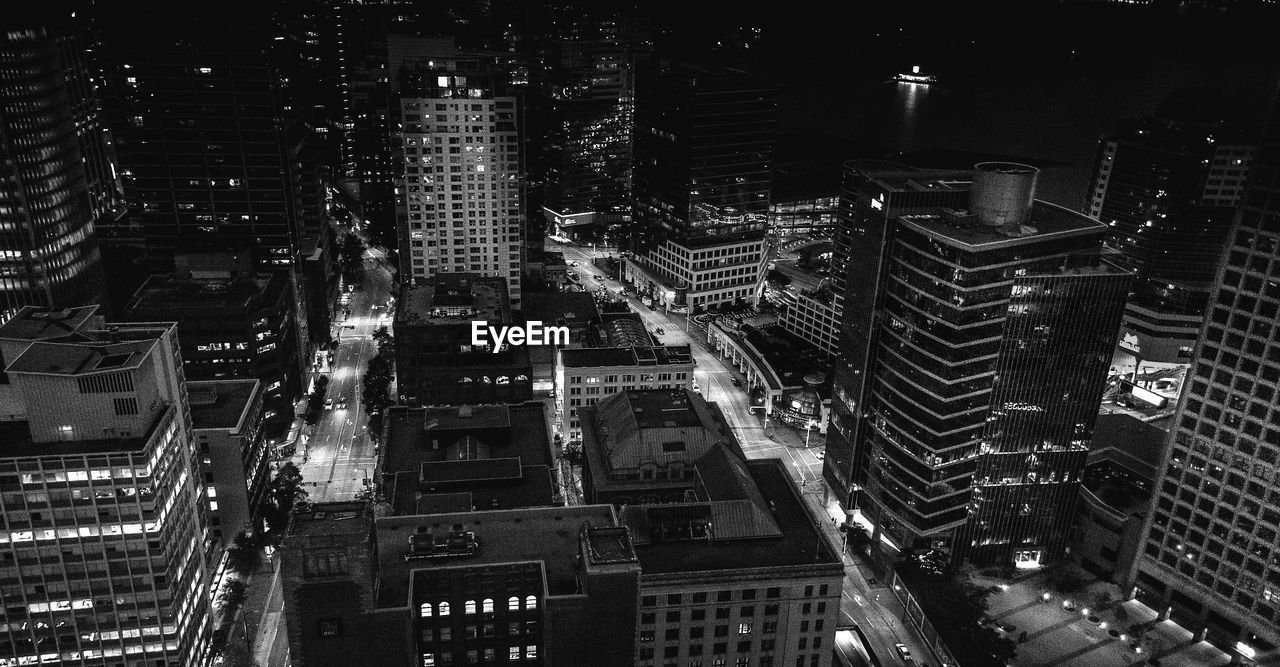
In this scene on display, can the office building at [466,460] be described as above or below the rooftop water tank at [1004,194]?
below

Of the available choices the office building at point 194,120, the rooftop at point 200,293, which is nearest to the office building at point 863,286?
the rooftop at point 200,293

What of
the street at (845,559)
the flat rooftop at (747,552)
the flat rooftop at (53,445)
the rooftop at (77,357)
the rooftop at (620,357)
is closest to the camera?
the flat rooftop at (53,445)

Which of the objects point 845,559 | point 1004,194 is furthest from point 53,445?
point 1004,194

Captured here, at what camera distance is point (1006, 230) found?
447ft

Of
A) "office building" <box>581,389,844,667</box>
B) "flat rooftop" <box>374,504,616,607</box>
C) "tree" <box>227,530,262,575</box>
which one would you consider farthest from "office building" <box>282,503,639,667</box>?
"tree" <box>227,530,262,575</box>

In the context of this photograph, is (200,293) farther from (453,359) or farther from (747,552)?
(747,552)

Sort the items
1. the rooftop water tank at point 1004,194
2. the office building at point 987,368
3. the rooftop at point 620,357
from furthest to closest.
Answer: the rooftop at point 620,357, the rooftop water tank at point 1004,194, the office building at point 987,368

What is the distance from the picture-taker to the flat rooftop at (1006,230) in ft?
430

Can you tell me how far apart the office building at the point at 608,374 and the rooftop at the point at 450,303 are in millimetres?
18771

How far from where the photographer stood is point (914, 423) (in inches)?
5694

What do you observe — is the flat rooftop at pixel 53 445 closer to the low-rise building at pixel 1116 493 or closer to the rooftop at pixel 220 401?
the rooftop at pixel 220 401

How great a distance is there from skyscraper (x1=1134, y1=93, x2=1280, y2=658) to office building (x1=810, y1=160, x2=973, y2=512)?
39.1m

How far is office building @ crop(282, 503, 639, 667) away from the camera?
86.1m

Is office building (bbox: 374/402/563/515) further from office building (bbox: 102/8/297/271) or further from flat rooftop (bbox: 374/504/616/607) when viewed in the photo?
office building (bbox: 102/8/297/271)
